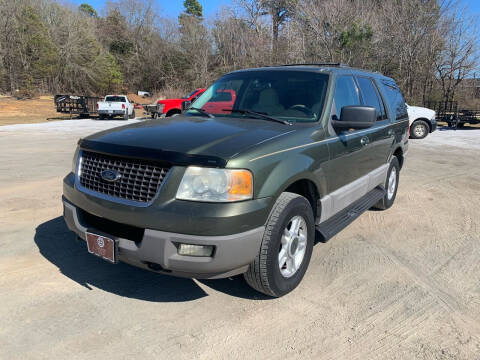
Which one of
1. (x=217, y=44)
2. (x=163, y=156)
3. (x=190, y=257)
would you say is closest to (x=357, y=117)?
(x=163, y=156)

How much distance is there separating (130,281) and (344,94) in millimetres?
2812

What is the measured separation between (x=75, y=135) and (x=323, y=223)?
13714mm

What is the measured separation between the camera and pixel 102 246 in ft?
9.12

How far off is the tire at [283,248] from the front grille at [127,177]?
869 millimetres

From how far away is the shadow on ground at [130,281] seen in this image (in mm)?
3139

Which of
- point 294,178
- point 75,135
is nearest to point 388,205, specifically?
point 294,178

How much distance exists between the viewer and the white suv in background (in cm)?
1424

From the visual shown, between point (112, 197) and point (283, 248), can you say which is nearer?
point (112, 197)

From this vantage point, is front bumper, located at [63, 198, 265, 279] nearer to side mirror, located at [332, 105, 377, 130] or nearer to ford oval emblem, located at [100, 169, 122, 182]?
ford oval emblem, located at [100, 169, 122, 182]

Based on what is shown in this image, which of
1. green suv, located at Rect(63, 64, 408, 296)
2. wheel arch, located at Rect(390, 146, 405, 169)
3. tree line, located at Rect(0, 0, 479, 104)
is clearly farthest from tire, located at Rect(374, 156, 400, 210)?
tree line, located at Rect(0, 0, 479, 104)

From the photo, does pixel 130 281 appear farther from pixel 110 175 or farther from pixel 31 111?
pixel 31 111

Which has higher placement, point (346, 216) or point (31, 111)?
point (346, 216)

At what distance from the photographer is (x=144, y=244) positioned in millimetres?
2566

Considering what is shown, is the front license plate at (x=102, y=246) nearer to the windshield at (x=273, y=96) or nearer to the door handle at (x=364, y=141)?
the windshield at (x=273, y=96)
